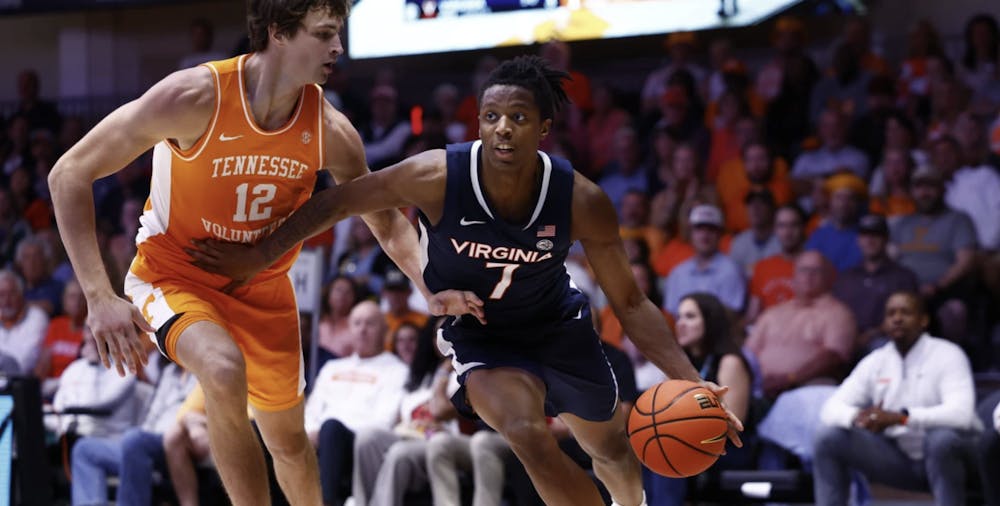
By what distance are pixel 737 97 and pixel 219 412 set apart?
253 inches

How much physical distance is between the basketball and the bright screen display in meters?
Result: 5.90

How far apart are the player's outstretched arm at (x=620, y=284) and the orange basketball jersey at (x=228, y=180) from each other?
3.22 feet

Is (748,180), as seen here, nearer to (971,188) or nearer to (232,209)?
(971,188)

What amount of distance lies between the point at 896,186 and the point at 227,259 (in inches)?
215

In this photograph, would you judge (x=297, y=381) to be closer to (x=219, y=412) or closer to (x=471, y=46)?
(x=219, y=412)

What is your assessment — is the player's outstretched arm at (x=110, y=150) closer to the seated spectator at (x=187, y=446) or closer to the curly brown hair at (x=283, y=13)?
the curly brown hair at (x=283, y=13)

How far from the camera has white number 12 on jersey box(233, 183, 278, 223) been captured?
15.4 ft

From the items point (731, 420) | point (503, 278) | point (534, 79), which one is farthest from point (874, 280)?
point (534, 79)

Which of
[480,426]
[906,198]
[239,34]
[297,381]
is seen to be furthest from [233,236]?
[239,34]

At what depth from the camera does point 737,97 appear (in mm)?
10023

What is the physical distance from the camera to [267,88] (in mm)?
4703

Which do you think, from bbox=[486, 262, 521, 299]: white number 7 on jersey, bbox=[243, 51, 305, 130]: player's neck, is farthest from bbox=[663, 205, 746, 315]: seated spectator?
bbox=[243, 51, 305, 130]: player's neck

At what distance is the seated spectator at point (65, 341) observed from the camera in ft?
31.4

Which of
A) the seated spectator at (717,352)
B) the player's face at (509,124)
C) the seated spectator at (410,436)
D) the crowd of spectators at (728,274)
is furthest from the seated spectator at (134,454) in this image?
the player's face at (509,124)
